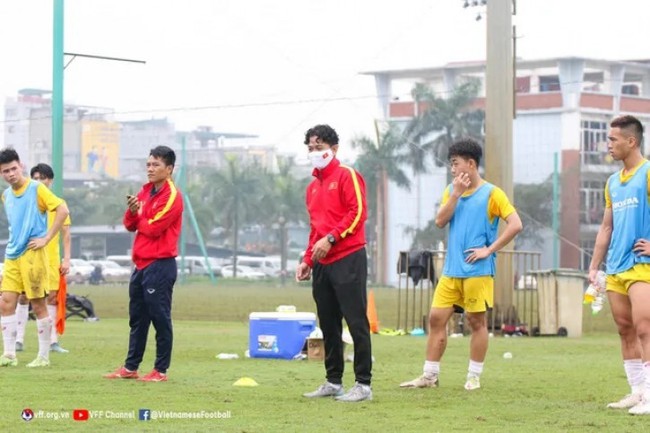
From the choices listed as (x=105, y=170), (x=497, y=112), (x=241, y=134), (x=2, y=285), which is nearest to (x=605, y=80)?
(x=241, y=134)

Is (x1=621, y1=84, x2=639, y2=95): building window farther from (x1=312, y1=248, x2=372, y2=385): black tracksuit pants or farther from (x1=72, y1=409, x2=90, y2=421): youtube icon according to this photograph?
(x1=72, y1=409, x2=90, y2=421): youtube icon

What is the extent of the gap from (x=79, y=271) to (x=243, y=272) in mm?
18778

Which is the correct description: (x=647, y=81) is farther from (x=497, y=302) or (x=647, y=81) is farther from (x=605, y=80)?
(x=497, y=302)

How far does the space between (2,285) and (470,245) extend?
185 inches

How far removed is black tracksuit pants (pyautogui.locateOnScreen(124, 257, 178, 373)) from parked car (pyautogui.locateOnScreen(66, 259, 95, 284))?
81563 millimetres

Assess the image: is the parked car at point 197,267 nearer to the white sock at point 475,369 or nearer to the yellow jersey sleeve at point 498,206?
the white sock at point 475,369

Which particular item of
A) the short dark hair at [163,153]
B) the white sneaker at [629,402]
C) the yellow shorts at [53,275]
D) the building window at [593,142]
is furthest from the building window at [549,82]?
the white sneaker at [629,402]

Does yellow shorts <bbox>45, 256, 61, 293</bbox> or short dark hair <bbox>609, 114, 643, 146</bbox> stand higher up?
short dark hair <bbox>609, 114, 643, 146</bbox>

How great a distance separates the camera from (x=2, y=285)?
13383mm

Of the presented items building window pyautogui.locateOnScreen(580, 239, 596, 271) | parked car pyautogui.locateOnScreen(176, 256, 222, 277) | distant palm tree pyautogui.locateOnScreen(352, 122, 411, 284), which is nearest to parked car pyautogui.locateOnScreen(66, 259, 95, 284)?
parked car pyautogui.locateOnScreen(176, 256, 222, 277)

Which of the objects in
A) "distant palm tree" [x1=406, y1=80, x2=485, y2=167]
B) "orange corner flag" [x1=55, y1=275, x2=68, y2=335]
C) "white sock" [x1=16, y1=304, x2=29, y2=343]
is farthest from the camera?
"distant palm tree" [x1=406, y1=80, x2=485, y2=167]

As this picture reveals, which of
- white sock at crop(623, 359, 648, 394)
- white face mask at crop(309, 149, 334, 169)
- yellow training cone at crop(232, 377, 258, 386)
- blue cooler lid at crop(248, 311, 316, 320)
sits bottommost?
yellow training cone at crop(232, 377, 258, 386)

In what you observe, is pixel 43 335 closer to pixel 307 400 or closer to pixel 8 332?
pixel 8 332

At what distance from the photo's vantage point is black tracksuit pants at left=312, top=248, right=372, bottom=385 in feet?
34.7
